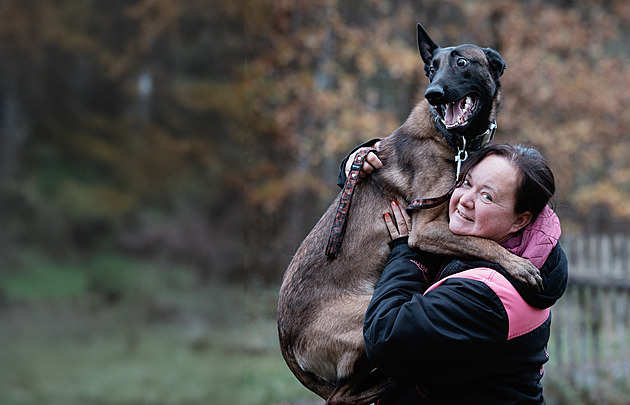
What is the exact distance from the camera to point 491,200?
4.87 feet

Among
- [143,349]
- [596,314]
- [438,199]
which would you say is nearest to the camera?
[438,199]

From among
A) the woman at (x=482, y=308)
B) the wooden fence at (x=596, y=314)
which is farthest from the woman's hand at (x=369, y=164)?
the wooden fence at (x=596, y=314)

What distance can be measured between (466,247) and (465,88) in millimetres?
575

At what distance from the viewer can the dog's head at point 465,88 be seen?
6.19ft

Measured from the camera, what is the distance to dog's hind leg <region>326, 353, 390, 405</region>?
70.8 inches

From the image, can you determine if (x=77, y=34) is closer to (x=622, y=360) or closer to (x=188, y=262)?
(x=188, y=262)

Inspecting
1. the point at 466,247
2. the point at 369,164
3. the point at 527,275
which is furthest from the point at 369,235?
the point at 527,275

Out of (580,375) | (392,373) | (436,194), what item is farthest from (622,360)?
(392,373)

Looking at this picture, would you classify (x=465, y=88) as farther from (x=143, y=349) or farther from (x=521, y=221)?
(x=143, y=349)

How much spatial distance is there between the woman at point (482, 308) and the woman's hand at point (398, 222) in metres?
0.32

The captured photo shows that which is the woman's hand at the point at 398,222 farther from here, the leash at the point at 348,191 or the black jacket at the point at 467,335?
the black jacket at the point at 467,335

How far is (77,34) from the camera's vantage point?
9711 millimetres

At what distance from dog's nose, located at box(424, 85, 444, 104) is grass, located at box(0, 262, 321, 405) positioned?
601 cm

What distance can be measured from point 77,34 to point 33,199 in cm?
283
